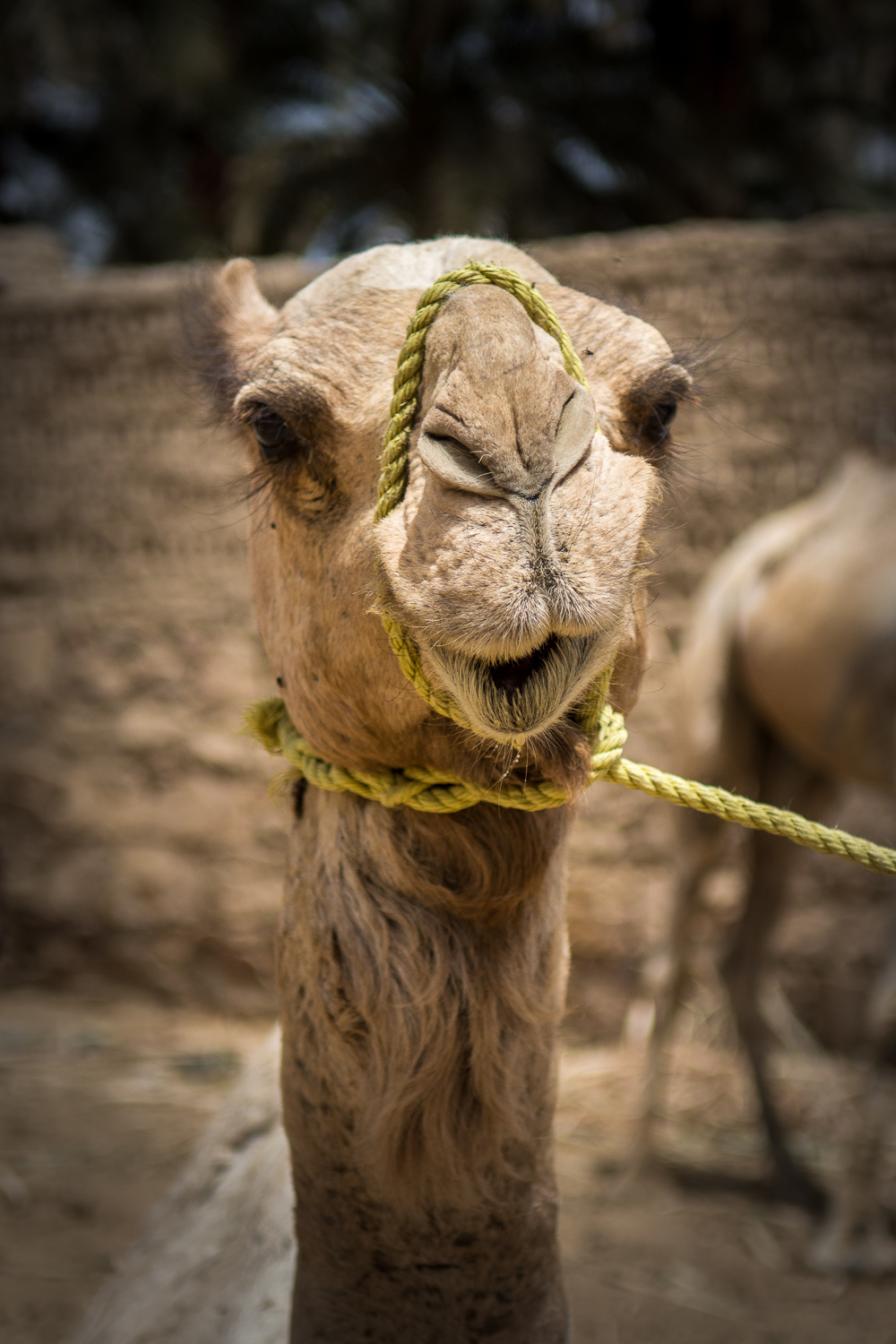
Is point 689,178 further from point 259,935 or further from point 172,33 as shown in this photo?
point 259,935

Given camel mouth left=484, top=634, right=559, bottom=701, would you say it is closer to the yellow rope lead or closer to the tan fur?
the tan fur

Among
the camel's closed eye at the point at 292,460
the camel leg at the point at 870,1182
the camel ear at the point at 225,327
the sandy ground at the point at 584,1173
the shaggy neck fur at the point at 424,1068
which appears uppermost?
the camel ear at the point at 225,327

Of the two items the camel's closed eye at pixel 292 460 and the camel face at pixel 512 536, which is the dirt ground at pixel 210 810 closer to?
the camel's closed eye at pixel 292 460

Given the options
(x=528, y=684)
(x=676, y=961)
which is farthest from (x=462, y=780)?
(x=676, y=961)

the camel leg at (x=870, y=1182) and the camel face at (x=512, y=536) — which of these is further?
the camel leg at (x=870, y=1182)

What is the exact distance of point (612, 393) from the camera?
1173 millimetres

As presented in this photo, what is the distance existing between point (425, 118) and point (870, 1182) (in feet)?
32.5

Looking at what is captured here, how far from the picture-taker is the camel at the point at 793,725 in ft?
10.1

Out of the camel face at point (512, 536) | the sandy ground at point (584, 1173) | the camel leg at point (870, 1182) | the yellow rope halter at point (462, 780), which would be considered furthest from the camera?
the camel leg at point (870, 1182)

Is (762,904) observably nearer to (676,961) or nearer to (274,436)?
(676,961)

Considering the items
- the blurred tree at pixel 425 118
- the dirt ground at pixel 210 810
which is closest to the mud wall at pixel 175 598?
the dirt ground at pixel 210 810

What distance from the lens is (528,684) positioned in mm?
963

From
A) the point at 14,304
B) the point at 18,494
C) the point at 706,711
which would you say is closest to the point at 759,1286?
the point at 706,711

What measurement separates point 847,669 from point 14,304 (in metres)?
3.42
